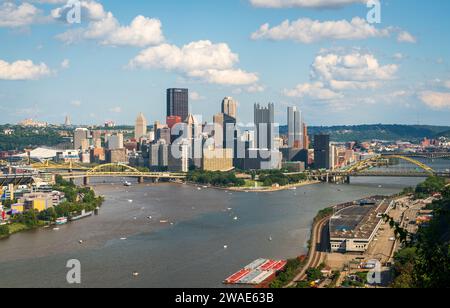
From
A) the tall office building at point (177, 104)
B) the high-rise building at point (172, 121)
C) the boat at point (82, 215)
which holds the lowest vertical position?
the boat at point (82, 215)

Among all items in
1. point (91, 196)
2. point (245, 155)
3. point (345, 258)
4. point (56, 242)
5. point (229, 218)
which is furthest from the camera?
point (245, 155)

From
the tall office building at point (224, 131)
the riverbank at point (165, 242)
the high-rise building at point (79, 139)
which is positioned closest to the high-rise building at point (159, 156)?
the tall office building at point (224, 131)

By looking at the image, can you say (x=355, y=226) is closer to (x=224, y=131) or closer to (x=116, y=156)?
(x=116, y=156)

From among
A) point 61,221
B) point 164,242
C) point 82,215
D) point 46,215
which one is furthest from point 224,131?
point 164,242

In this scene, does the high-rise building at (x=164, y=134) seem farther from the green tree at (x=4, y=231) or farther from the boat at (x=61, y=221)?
the green tree at (x=4, y=231)

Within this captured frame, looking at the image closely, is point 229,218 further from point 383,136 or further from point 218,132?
point 383,136
